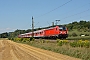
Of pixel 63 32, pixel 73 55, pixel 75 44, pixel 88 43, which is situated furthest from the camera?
pixel 63 32

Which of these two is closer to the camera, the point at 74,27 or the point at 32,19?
the point at 32,19

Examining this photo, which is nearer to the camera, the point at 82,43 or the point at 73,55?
the point at 73,55

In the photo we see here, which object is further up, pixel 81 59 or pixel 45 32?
Result: pixel 45 32

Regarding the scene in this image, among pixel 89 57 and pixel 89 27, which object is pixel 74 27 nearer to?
pixel 89 27

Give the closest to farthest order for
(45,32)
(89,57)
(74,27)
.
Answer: (89,57) < (45,32) < (74,27)

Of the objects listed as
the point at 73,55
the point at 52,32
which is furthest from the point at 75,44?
the point at 52,32

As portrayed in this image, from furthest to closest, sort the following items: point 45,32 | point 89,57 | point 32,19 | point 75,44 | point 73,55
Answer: point 32,19, point 45,32, point 75,44, point 73,55, point 89,57

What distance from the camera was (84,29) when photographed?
365ft

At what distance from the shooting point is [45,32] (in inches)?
2493

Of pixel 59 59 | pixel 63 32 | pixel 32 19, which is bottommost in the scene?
pixel 59 59

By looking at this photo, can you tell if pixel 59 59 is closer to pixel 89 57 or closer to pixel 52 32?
pixel 89 57

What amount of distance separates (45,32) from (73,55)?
44611 millimetres

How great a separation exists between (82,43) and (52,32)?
29059 mm

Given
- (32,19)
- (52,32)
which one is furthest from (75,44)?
(32,19)
